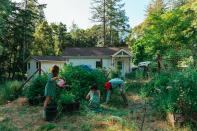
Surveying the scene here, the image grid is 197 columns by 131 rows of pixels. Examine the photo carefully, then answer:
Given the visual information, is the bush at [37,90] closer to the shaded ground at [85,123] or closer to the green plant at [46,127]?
the shaded ground at [85,123]

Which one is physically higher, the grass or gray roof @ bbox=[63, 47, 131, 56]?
gray roof @ bbox=[63, 47, 131, 56]

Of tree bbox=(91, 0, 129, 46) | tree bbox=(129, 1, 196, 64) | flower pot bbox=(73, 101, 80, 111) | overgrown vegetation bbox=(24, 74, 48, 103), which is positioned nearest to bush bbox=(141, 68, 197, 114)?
flower pot bbox=(73, 101, 80, 111)

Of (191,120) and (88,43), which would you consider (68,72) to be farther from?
(88,43)

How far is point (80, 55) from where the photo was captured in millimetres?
16297

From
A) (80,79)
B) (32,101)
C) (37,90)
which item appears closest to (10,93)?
(32,101)

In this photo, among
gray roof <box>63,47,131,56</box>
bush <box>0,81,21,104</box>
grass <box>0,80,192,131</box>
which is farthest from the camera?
gray roof <box>63,47,131,56</box>

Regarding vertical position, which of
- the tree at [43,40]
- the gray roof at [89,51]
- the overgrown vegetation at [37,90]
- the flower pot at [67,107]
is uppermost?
the tree at [43,40]

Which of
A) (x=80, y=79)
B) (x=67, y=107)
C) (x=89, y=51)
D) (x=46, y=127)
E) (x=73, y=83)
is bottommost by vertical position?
(x=46, y=127)

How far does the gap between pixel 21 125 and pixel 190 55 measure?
248 inches

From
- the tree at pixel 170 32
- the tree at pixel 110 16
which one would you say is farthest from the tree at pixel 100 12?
the tree at pixel 170 32

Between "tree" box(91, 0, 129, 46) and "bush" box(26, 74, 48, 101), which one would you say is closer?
"bush" box(26, 74, 48, 101)

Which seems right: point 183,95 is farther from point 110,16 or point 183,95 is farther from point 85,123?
point 110,16

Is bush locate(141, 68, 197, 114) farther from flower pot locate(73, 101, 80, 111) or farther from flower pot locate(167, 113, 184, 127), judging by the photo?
flower pot locate(73, 101, 80, 111)

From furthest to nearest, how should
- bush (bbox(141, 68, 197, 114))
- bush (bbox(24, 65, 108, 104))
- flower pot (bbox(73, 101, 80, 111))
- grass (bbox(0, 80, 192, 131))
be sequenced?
bush (bbox(24, 65, 108, 104)) → flower pot (bbox(73, 101, 80, 111)) → grass (bbox(0, 80, 192, 131)) → bush (bbox(141, 68, 197, 114))
